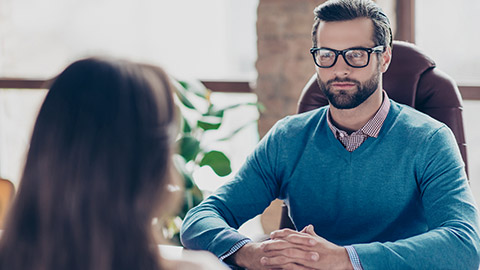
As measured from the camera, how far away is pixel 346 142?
62.0 inches

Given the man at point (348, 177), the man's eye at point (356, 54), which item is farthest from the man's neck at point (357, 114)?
the man's eye at point (356, 54)

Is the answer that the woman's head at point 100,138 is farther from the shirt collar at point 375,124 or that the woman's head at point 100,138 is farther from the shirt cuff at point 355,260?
the shirt collar at point 375,124

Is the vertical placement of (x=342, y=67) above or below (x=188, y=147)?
above

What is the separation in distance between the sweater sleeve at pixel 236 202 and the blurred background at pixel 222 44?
786 mm

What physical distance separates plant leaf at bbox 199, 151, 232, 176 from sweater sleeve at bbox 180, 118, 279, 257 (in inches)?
34.2

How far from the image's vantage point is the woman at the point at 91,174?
637 millimetres

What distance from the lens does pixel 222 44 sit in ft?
10.6

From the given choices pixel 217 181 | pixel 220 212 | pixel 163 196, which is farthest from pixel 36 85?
pixel 163 196

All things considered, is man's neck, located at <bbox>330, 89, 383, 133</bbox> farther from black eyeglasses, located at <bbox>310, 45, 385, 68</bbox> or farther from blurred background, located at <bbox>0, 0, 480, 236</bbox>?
blurred background, located at <bbox>0, 0, 480, 236</bbox>

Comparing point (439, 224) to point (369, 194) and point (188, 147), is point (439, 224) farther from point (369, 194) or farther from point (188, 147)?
point (188, 147)

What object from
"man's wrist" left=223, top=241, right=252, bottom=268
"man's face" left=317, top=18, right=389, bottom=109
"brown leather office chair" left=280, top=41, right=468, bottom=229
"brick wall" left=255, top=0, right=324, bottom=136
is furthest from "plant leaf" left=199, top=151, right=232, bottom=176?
"man's wrist" left=223, top=241, right=252, bottom=268

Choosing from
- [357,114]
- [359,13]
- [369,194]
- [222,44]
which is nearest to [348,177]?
[369,194]

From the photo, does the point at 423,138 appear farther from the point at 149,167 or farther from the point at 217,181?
the point at 217,181

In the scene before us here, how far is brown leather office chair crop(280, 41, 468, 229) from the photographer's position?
1.68m
